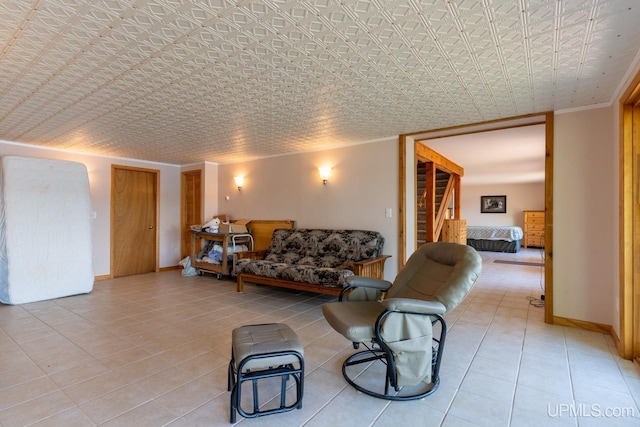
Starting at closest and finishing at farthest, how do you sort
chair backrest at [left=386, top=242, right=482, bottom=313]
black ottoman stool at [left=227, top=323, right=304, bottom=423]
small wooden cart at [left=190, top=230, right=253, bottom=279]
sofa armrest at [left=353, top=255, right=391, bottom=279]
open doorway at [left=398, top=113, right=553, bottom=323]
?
black ottoman stool at [left=227, top=323, right=304, bottom=423] → chair backrest at [left=386, top=242, right=482, bottom=313] → open doorway at [left=398, top=113, right=553, bottom=323] → sofa armrest at [left=353, top=255, right=391, bottom=279] → small wooden cart at [left=190, top=230, right=253, bottom=279]

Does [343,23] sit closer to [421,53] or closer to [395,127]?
[421,53]

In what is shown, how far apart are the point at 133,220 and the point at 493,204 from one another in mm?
11215

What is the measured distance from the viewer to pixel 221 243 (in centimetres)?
551

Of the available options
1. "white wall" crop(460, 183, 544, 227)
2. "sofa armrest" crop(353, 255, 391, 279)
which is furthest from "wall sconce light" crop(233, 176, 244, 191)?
"white wall" crop(460, 183, 544, 227)

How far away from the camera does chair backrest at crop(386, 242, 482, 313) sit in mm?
1958

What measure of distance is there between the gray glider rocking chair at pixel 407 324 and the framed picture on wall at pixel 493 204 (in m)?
10.2

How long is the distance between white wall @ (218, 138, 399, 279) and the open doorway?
114mm

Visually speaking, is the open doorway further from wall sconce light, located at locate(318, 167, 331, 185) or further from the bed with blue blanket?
the bed with blue blanket

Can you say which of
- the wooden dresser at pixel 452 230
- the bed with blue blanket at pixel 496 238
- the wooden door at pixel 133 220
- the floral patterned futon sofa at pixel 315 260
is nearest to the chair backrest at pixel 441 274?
the floral patterned futon sofa at pixel 315 260

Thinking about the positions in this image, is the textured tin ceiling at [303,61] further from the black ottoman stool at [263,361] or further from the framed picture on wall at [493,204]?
the framed picture on wall at [493,204]

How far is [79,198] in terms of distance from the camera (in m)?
4.44

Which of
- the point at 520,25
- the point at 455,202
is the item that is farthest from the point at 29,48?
the point at 455,202

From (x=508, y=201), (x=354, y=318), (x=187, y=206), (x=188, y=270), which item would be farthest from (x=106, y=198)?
(x=508, y=201)

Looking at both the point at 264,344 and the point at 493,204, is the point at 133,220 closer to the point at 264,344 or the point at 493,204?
the point at 264,344
